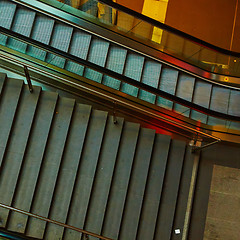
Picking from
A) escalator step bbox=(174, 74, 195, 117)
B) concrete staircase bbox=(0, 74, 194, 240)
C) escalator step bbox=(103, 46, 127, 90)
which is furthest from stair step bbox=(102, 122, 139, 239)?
escalator step bbox=(174, 74, 195, 117)

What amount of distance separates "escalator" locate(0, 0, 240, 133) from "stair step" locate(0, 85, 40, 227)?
2.02 feet

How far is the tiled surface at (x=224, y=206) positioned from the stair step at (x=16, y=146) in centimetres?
300

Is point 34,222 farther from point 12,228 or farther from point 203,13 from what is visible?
point 203,13

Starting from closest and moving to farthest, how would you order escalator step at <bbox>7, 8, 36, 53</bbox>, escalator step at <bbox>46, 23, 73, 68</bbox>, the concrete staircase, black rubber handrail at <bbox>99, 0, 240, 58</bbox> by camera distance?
the concrete staircase < black rubber handrail at <bbox>99, 0, 240, 58</bbox> < escalator step at <bbox>7, 8, 36, 53</bbox> < escalator step at <bbox>46, 23, 73, 68</bbox>

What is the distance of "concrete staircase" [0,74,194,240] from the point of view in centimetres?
511

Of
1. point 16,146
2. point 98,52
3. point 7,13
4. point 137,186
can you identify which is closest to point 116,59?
point 98,52

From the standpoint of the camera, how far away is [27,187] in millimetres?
5086

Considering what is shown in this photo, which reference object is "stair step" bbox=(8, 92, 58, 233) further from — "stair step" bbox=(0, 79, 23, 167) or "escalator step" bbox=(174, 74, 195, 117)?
"escalator step" bbox=(174, 74, 195, 117)

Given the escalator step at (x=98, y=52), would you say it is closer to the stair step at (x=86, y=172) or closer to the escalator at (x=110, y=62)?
the escalator at (x=110, y=62)

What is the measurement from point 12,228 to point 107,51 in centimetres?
314

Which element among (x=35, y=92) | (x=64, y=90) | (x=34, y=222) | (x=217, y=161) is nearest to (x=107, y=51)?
(x=64, y=90)

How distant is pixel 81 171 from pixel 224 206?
7.84ft

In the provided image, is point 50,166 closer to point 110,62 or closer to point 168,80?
point 110,62

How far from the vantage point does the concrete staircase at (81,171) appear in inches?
201
